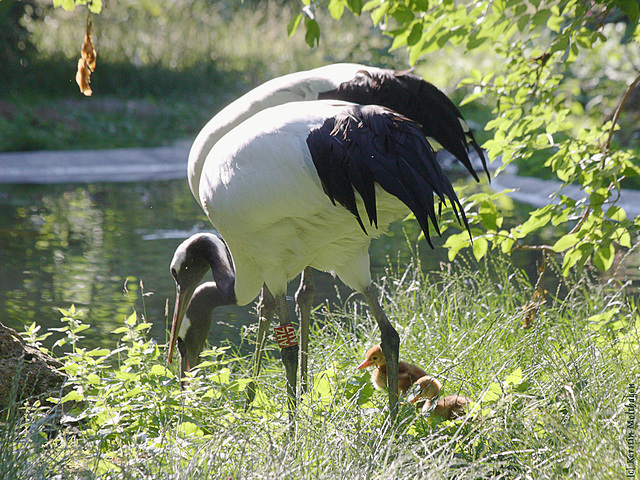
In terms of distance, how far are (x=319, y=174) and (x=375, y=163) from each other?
201mm

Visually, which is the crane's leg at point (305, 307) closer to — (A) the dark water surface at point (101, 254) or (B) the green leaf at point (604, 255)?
(A) the dark water surface at point (101, 254)

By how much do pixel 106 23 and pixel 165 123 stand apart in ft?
16.1

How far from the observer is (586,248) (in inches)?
116

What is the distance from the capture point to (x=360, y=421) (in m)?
2.55

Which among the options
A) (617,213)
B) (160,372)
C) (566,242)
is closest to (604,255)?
(566,242)

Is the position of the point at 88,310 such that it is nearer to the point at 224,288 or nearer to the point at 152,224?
the point at 224,288

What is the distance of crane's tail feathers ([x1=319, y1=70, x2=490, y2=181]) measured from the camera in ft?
9.91

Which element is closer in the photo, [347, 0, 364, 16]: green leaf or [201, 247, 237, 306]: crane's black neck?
[347, 0, 364, 16]: green leaf

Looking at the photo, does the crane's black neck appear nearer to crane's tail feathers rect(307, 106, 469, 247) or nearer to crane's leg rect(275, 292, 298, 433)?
crane's leg rect(275, 292, 298, 433)

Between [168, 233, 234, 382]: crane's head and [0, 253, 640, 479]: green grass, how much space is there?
0.24 m

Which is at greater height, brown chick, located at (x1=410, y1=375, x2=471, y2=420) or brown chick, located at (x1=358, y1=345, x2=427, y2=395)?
brown chick, located at (x1=410, y1=375, x2=471, y2=420)

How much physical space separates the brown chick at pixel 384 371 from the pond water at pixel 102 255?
68cm

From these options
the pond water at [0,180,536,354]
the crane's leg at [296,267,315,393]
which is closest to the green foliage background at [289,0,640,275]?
the crane's leg at [296,267,315,393]

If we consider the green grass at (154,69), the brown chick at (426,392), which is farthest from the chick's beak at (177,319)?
the green grass at (154,69)
